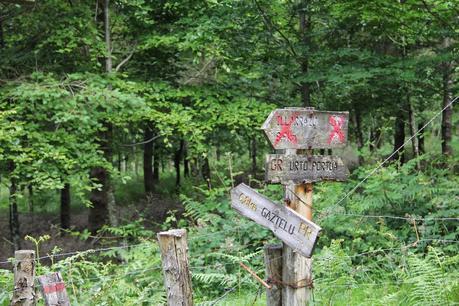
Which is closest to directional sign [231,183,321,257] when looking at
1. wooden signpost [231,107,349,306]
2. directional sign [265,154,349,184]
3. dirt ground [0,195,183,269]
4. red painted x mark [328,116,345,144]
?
wooden signpost [231,107,349,306]

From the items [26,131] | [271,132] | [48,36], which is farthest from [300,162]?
[48,36]

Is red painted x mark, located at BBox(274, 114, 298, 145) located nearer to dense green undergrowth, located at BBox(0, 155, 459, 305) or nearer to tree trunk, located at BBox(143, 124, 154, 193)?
dense green undergrowth, located at BBox(0, 155, 459, 305)

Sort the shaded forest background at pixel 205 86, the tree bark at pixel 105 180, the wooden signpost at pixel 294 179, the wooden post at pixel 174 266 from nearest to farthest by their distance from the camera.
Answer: the wooden signpost at pixel 294 179
the wooden post at pixel 174 266
the shaded forest background at pixel 205 86
the tree bark at pixel 105 180

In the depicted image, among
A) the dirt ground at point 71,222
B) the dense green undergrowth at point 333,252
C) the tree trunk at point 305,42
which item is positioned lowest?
the dirt ground at point 71,222

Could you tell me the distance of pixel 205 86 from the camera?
11125mm

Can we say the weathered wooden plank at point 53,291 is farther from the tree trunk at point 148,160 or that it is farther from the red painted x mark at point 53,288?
the tree trunk at point 148,160

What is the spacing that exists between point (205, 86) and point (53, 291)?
7.93 m

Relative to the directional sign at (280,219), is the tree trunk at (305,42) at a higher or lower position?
higher

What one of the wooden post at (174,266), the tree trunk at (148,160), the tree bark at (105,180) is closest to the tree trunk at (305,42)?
the tree bark at (105,180)

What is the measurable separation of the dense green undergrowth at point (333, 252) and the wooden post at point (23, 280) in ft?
3.00

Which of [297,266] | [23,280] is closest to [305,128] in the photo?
[297,266]

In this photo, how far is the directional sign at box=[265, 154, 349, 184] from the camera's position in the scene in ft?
11.1

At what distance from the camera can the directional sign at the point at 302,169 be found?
3389 mm

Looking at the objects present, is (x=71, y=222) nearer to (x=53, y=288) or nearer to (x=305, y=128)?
(x=53, y=288)
